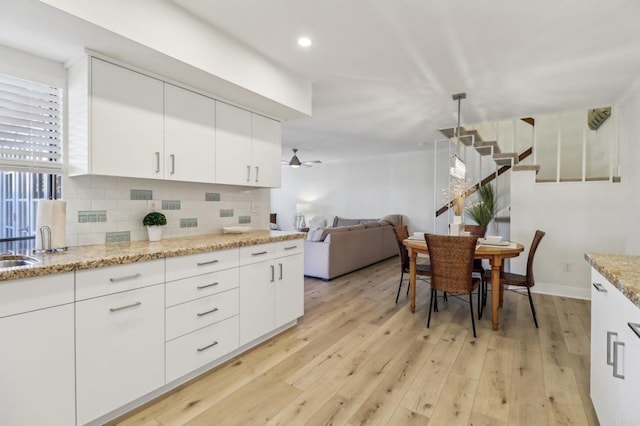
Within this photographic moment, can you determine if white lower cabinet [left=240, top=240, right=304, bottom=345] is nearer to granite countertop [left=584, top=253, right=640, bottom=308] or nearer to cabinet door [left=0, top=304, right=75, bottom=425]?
cabinet door [left=0, top=304, right=75, bottom=425]

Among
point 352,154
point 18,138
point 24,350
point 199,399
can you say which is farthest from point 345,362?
point 352,154

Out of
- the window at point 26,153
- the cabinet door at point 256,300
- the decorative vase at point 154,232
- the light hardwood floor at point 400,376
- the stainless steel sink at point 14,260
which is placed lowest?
the light hardwood floor at point 400,376

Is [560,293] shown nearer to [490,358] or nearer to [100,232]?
[490,358]

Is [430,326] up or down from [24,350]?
down

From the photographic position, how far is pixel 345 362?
2.38m

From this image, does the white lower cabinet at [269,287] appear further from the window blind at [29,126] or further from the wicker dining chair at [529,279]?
the wicker dining chair at [529,279]

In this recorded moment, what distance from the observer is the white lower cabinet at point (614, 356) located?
115 centimetres

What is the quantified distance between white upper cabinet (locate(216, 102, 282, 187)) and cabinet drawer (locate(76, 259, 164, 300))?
104cm

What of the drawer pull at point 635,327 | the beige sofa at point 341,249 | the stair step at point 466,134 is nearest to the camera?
the drawer pull at point 635,327

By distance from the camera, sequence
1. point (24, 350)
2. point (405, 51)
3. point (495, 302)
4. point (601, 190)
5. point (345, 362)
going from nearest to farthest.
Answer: point (24, 350) → point (345, 362) → point (405, 51) → point (495, 302) → point (601, 190)

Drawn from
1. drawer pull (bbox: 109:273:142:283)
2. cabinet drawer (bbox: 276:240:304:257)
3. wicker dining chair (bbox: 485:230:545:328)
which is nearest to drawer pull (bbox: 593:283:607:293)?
wicker dining chair (bbox: 485:230:545:328)

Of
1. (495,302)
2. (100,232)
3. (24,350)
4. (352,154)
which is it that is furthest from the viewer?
(352,154)

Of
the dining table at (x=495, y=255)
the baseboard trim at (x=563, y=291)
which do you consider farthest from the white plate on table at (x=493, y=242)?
the baseboard trim at (x=563, y=291)

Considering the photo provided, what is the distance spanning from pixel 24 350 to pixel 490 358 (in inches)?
113
